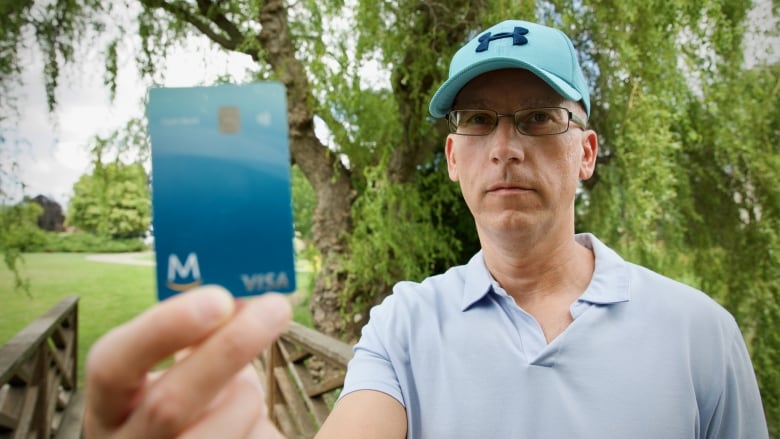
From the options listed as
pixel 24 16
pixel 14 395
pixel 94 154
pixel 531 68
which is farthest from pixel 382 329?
pixel 24 16

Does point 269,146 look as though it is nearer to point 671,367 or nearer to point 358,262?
point 671,367

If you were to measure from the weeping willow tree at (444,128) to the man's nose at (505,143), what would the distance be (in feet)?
3.32

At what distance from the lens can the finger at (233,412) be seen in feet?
1.05

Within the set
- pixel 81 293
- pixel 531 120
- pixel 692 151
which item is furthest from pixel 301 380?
pixel 81 293

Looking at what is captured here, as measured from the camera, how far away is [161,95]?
317 mm

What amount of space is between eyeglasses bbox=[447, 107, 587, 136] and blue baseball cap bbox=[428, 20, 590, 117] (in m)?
0.03

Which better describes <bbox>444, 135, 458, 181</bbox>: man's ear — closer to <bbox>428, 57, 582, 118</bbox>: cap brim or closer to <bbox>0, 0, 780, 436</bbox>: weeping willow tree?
<bbox>428, 57, 582, 118</bbox>: cap brim

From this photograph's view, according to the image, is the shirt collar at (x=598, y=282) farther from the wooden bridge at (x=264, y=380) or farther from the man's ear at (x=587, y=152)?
the wooden bridge at (x=264, y=380)

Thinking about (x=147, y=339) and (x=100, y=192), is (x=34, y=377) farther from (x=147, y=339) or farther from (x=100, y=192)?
(x=147, y=339)

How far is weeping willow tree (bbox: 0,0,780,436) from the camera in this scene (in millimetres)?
1940

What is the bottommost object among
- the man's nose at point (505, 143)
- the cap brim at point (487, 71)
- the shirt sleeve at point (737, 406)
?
the shirt sleeve at point (737, 406)

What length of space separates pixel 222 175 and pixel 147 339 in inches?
4.3

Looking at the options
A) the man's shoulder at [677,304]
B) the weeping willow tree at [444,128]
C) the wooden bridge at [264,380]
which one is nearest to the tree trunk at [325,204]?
the weeping willow tree at [444,128]

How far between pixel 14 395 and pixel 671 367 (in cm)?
215
